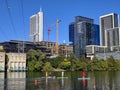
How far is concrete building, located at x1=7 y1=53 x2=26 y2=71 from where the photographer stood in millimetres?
173250

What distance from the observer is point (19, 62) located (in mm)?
176125

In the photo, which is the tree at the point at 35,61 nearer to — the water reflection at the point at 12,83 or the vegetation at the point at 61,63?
the vegetation at the point at 61,63

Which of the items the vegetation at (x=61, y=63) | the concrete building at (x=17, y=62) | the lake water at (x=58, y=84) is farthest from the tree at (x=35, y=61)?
the lake water at (x=58, y=84)

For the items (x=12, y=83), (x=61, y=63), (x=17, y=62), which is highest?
(x=17, y=62)

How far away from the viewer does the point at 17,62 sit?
577 ft

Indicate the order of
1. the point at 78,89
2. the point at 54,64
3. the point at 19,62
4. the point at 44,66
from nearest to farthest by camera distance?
the point at 78,89, the point at 44,66, the point at 19,62, the point at 54,64

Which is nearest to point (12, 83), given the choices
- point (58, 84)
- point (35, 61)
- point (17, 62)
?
point (58, 84)

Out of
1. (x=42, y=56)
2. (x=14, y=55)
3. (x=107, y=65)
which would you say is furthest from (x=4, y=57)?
(x=107, y=65)

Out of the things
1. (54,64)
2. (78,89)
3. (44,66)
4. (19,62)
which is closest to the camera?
(78,89)

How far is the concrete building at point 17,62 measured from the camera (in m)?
173

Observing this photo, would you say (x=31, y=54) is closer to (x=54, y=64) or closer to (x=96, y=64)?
(x=54, y=64)

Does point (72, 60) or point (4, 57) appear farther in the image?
point (72, 60)

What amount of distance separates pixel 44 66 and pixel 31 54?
15928 millimetres

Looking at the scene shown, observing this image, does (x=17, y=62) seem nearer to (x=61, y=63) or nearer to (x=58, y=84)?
(x=61, y=63)
